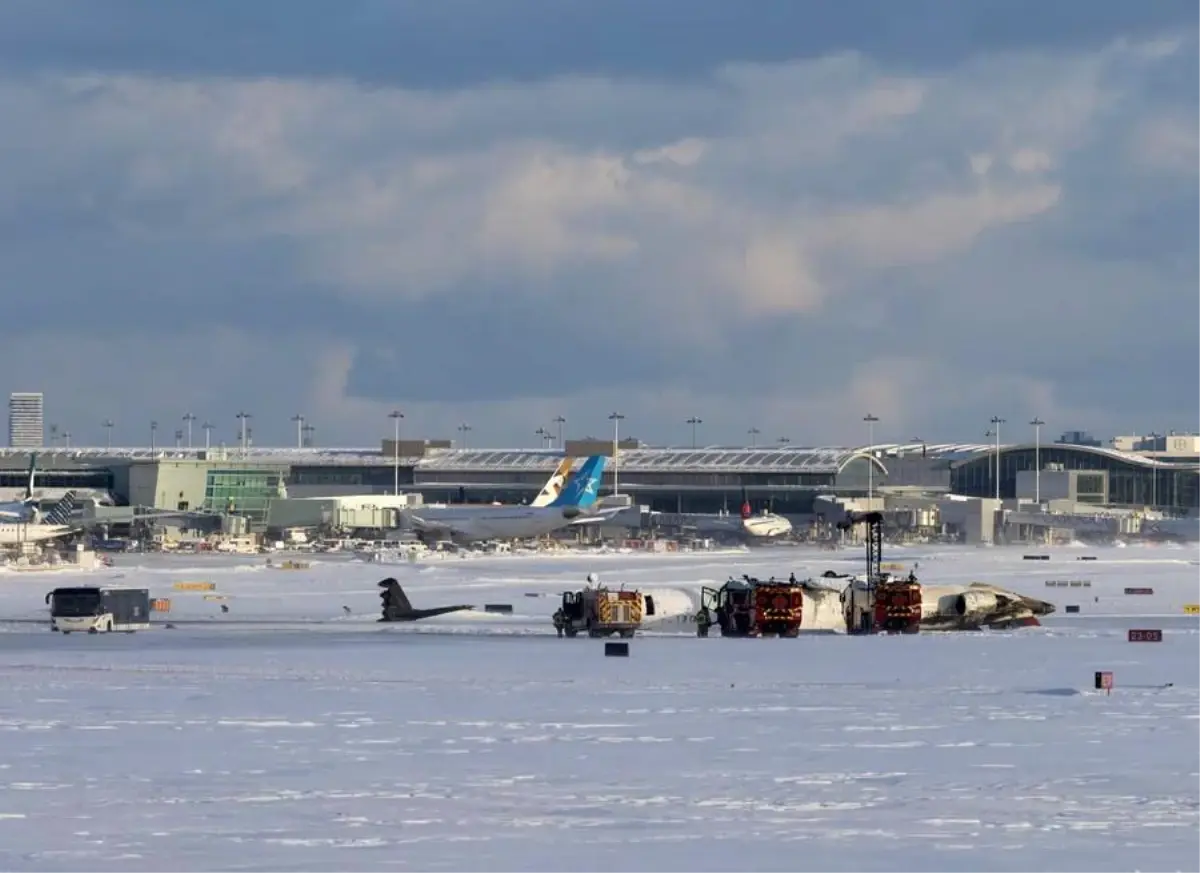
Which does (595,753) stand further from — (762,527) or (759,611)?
(762,527)

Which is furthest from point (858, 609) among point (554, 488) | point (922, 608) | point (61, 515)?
point (61, 515)

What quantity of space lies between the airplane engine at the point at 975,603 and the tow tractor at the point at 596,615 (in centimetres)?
969

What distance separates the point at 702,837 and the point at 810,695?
1625 centimetres

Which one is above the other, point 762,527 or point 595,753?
point 762,527

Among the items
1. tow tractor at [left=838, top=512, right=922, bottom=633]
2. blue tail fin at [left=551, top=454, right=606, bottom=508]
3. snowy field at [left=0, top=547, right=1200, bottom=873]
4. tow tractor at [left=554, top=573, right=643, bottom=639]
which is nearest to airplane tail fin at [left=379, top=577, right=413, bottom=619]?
snowy field at [left=0, top=547, right=1200, bottom=873]

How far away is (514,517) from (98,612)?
104237 millimetres

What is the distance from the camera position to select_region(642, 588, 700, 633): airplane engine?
59969 mm

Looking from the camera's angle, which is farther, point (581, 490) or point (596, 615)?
point (581, 490)

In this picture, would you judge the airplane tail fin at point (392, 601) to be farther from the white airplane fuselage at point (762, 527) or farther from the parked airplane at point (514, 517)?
the white airplane fuselage at point (762, 527)

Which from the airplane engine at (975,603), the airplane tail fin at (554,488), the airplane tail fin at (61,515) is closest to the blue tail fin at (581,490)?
the airplane tail fin at (554,488)

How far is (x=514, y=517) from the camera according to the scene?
164 m

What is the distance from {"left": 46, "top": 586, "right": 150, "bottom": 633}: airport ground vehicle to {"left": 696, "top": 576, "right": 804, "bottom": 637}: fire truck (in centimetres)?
1714

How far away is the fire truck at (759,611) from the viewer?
183ft

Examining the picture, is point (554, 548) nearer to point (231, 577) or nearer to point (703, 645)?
point (231, 577)
